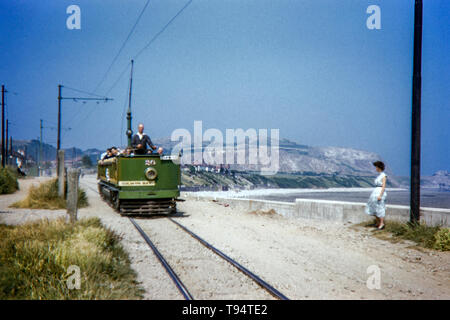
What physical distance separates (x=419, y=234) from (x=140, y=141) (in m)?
9.71

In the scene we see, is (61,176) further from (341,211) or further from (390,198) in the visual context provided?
(390,198)

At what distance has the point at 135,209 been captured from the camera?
1391 centimetres

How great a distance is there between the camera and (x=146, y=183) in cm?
1395

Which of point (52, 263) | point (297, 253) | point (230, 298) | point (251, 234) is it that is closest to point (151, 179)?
point (251, 234)

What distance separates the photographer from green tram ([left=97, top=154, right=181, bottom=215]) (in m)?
13.7

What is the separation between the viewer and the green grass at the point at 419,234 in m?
8.62

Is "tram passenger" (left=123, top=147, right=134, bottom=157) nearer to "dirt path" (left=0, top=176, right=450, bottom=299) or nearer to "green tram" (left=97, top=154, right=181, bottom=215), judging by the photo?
"green tram" (left=97, top=154, right=181, bottom=215)

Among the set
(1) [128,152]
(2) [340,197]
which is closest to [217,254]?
(1) [128,152]

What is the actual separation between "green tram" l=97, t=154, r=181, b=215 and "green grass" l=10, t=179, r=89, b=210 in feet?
12.2

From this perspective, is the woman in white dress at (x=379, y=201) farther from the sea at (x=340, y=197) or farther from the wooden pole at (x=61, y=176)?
the sea at (x=340, y=197)

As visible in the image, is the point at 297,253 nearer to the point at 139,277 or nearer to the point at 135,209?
the point at 139,277

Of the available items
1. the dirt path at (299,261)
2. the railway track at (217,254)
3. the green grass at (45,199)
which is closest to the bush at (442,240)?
the dirt path at (299,261)

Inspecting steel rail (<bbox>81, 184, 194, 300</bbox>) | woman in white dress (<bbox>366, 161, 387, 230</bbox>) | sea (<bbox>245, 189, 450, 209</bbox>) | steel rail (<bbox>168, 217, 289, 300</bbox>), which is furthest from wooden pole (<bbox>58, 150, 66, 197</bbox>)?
sea (<bbox>245, 189, 450, 209</bbox>)

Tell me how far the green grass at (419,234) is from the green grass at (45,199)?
42.1 ft
